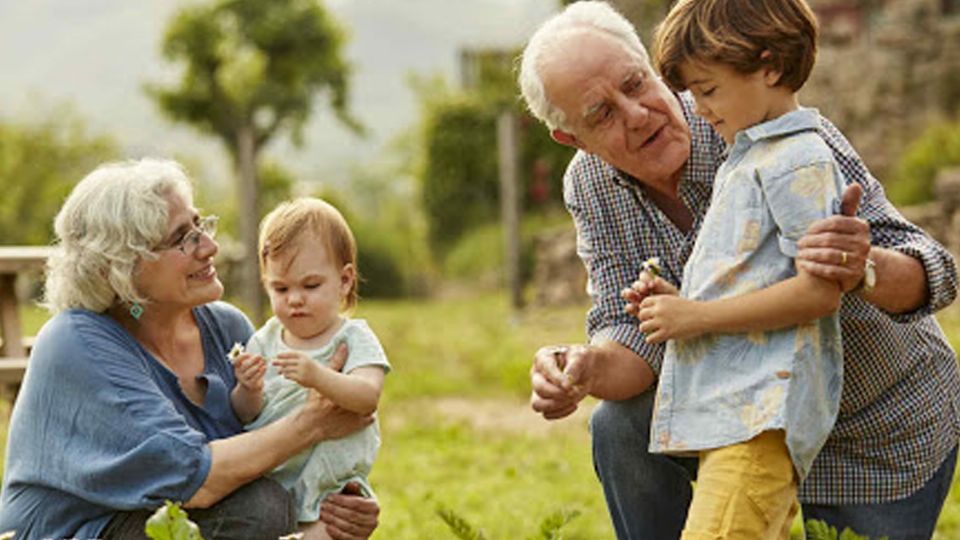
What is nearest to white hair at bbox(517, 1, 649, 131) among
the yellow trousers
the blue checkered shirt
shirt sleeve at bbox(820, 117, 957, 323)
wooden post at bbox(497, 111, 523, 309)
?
the blue checkered shirt

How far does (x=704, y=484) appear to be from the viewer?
282 cm

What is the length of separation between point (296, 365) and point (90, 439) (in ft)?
1.60

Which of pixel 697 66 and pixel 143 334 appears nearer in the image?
pixel 697 66

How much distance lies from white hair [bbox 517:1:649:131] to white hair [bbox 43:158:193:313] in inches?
31.6

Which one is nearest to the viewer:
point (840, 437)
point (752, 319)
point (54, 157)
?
point (752, 319)

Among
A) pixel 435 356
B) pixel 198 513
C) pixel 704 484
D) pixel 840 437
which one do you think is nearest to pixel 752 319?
pixel 704 484

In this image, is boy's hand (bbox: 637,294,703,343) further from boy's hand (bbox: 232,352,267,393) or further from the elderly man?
boy's hand (bbox: 232,352,267,393)

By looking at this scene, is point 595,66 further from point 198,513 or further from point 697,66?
point 198,513

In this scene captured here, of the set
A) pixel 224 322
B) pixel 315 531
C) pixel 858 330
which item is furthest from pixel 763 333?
pixel 224 322

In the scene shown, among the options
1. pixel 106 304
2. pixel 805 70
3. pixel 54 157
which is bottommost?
pixel 54 157

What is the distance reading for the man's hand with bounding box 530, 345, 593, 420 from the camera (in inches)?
123

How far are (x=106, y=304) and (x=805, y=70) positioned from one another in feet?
5.17

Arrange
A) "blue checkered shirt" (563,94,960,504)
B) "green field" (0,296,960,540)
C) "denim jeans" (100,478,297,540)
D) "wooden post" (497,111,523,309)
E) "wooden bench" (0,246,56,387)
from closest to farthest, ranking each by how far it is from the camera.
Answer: "blue checkered shirt" (563,94,960,504) < "denim jeans" (100,478,297,540) < "green field" (0,296,960,540) < "wooden bench" (0,246,56,387) < "wooden post" (497,111,523,309)

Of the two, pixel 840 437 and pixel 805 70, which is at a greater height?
pixel 805 70
